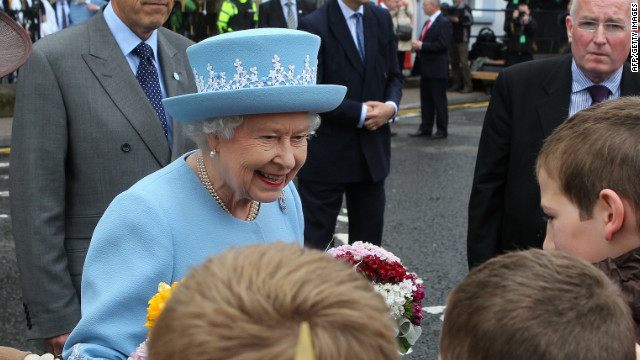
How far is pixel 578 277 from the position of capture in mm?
1387

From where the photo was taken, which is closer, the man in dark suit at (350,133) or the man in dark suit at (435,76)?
the man in dark suit at (350,133)

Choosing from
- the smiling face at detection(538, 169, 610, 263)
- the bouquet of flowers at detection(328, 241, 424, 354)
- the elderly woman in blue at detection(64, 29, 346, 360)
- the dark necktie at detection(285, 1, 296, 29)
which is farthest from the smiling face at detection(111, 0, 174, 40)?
the dark necktie at detection(285, 1, 296, 29)

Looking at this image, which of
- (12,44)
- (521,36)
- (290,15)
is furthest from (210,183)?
(521,36)

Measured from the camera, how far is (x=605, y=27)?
3.06 m

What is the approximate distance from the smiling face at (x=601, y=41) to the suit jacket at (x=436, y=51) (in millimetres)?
9220

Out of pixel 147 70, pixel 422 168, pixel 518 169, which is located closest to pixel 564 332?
pixel 518 169

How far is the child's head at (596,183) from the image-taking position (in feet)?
6.24

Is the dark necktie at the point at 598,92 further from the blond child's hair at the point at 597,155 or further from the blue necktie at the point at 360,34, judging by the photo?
the blue necktie at the point at 360,34

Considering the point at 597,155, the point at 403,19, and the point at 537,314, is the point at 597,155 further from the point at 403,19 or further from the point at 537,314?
the point at 403,19

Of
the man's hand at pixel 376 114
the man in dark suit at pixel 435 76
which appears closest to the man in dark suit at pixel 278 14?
the man in dark suit at pixel 435 76

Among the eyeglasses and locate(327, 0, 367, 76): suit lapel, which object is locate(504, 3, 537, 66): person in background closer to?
locate(327, 0, 367, 76): suit lapel

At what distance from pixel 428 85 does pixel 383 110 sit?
7.81 m

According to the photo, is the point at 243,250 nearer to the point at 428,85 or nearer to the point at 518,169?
the point at 518,169

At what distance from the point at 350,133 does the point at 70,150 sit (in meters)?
Result: 2.21
